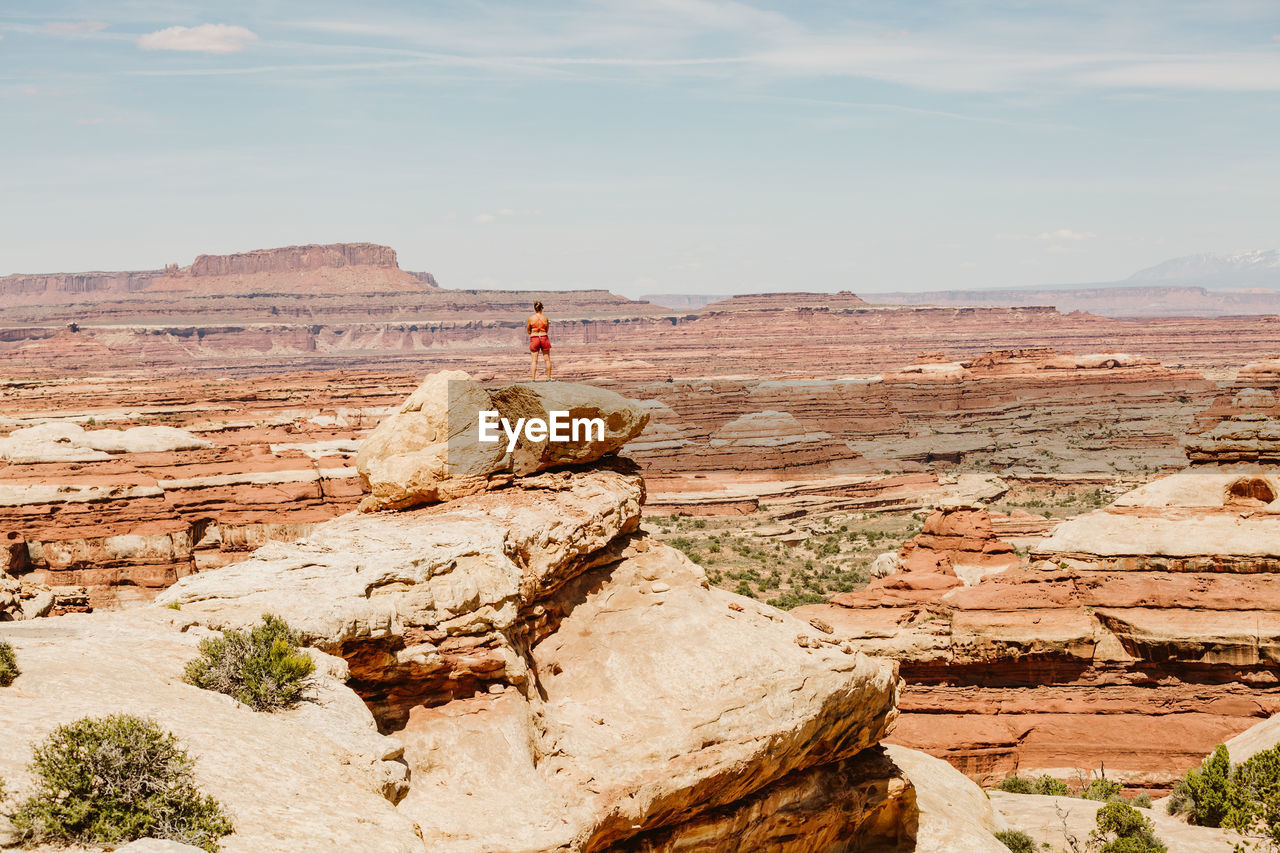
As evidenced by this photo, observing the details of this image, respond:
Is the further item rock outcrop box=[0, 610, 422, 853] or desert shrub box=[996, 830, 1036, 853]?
desert shrub box=[996, 830, 1036, 853]

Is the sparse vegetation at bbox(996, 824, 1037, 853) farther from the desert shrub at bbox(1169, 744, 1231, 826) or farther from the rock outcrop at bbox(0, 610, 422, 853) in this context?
the rock outcrop at bbox(0, 610, 422, 853)

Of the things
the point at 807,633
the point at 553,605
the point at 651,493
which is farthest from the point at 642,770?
the point at 651,493

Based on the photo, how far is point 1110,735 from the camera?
25594mm

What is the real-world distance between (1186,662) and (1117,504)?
669cm

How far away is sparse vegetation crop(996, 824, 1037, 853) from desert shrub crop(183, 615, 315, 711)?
47.4 ft

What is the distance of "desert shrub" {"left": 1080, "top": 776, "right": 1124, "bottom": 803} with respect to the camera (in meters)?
23.8

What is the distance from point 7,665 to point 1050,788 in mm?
21993

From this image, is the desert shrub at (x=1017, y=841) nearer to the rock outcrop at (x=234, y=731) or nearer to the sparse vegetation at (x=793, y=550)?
the rock outcrop at (x=234, y=731)

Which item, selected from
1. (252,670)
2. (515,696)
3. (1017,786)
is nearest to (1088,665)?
(1017,786)

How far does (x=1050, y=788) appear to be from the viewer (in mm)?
24438

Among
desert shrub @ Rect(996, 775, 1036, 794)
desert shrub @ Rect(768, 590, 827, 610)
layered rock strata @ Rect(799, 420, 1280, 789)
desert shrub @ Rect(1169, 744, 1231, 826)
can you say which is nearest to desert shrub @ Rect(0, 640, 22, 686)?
layered rock strata @ Rect(799, 420, 1280, 789)

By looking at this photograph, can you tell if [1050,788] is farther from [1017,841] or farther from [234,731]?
[234,731]

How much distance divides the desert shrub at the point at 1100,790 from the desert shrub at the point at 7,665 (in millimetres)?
21518

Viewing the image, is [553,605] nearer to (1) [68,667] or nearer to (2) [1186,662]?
(1) [68,667]
